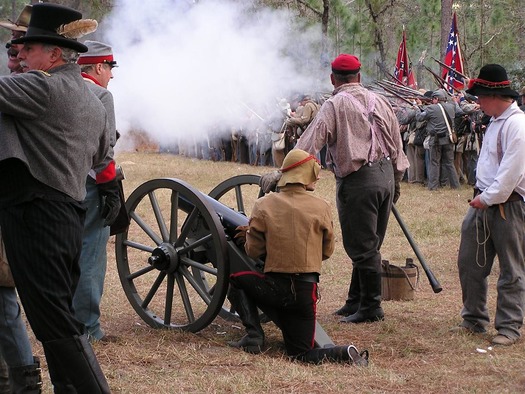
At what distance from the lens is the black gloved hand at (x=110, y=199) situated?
16.3 feet

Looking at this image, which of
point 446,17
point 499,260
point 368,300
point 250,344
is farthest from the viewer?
point 446,17

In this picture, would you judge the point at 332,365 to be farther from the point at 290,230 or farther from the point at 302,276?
the point at 290,230


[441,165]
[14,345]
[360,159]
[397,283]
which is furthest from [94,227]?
[441,165]

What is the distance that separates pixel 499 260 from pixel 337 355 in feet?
4.19

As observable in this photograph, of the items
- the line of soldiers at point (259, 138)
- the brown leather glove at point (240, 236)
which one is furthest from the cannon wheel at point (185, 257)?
the line of soldiers at point (259, 138)

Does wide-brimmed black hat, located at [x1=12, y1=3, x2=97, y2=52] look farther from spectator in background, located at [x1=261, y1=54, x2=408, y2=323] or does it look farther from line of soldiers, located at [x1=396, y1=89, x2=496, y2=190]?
line of soldiers, located at [x1=396, y1=89, x2=496, y2=190]

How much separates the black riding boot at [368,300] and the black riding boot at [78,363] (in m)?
2.72

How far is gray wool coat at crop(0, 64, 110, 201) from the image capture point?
135 inches

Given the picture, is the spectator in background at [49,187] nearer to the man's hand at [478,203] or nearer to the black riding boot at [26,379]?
the black riding boot at [26,379]

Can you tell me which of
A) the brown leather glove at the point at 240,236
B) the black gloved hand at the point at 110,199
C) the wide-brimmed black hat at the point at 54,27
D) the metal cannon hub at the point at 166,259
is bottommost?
→ the metal cannon hub at the point at 166,259

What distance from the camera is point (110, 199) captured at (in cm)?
501

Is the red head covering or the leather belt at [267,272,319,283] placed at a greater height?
the red head covering

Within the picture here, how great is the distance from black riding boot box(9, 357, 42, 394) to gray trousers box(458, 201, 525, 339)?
278cm

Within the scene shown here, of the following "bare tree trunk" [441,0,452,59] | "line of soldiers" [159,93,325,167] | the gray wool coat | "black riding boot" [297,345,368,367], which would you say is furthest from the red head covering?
"bare tree trunk" [441,0,452,59]
